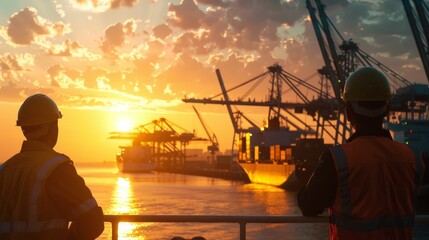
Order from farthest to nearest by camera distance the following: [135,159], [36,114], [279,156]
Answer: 1. [135,159]
2. [279,156]
3. [36,114]

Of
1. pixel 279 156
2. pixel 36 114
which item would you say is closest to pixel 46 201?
pixel 36 114

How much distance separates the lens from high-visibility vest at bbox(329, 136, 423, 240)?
2980 millimetres

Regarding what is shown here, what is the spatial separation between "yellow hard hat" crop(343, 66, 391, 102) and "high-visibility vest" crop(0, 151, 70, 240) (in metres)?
1.58

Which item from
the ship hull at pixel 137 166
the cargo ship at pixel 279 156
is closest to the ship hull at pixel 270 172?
the cargo ship at pixel 279 156

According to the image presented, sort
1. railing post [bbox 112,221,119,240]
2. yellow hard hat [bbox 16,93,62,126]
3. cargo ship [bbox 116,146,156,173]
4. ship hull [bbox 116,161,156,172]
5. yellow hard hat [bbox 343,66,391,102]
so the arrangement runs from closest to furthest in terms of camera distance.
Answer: yellow hard hat [bbox 343,66,391,102], yellow hard hat [bbox 16,93,62,126], railing post [bbox 112,221,119,240], cargo ship [bbox 116,146,156,173], ship hull [bbox 116,161,156,172]

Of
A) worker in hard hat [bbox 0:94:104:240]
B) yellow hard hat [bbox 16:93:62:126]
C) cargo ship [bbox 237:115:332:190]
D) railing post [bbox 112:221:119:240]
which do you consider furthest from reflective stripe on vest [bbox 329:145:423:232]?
cargo ship [bbox 237:115:332:190]

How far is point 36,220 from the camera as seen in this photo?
3.05m

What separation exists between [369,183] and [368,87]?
1.82 ft

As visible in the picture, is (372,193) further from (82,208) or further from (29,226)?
(29,226)

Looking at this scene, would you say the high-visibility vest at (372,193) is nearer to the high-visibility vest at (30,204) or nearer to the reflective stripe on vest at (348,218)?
the reflective stripe on vest at (348,218)

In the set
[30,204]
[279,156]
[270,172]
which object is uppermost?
[30,204]

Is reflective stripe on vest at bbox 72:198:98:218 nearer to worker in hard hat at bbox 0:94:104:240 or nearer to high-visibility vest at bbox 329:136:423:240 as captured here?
worker in hard hat at bbox 0:94:104:240

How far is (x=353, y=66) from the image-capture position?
302 feet

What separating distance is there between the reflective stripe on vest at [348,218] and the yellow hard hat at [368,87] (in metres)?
0.35
